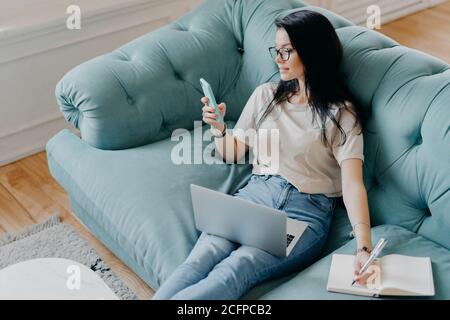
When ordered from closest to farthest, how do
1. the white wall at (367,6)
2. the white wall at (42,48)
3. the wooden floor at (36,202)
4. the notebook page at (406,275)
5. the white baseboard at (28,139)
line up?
the notebook page at (406,275), the wooden floor at (36,202), the white wall at (42,48), the white baseboard at (28,139), the white wall at (367,6)

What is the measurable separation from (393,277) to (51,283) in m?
0.88

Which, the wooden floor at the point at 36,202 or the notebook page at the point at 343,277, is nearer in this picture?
the notebook page at the point at 343,277

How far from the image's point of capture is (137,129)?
2061mm

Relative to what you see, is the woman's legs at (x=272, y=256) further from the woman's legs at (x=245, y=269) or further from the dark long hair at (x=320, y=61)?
the dark long hair at (x=320, y=61)

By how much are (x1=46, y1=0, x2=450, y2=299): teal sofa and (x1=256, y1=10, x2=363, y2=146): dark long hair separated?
0.21ft

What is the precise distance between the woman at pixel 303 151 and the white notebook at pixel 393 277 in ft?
0.19

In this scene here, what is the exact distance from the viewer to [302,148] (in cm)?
179

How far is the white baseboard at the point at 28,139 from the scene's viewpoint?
2.65m

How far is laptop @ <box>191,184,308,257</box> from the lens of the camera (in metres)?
1.52

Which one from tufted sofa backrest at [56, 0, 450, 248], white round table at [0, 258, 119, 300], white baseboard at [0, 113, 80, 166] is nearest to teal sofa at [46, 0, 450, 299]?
tufted sofa backrest at [56, 0, 450, 248]

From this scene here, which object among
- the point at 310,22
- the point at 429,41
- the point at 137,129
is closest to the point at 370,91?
the point at 310,22

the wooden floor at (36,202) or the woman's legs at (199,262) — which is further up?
the woman's legs at (199,262)

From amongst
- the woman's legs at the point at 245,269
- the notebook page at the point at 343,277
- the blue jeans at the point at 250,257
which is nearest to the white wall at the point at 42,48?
the blue jeans at the point at 250,257

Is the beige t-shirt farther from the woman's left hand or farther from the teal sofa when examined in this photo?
the woman's left hand
